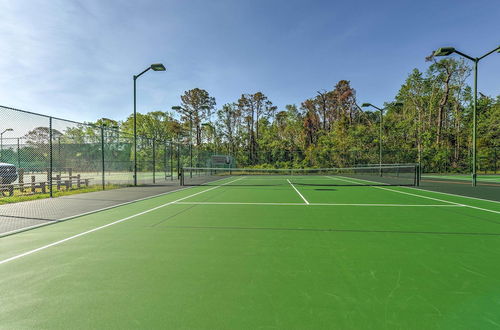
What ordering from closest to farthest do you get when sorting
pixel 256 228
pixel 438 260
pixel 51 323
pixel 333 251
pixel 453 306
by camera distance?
pixel 51 323 → pixel 453 306 → pixel 438 260 → pixel 333 251 → pixel 256 228

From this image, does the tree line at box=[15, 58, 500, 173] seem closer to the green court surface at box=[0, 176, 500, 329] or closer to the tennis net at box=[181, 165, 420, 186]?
the tennis net at box=[181, 165, 420, 186]

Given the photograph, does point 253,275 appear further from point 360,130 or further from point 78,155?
point 360,130

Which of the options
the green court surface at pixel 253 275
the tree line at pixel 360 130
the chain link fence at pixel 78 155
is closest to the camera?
the green court surface at pixel 253 275

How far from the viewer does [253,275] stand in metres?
3.05


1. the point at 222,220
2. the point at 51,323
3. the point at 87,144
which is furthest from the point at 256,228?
the point at 87,144

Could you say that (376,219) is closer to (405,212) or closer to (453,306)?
(405,212)

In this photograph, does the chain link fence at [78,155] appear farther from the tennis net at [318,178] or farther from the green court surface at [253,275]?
the green court surface at [253,275]

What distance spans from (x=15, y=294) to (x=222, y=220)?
12.5 ft

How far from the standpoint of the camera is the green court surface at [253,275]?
2235 millimetres

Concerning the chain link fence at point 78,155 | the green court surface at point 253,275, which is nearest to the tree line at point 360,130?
the chain link fence at point 78,155

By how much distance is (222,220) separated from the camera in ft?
19.6

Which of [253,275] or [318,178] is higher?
[253,275]

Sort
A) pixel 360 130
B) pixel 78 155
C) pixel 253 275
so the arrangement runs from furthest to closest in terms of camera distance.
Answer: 1. pixel 360 130
2. pixel 78 155
3. pixel 253 275

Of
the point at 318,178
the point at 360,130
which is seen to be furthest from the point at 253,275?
the point at 360,130
